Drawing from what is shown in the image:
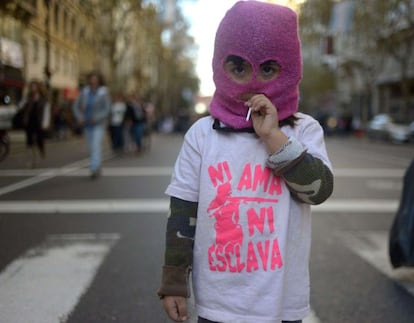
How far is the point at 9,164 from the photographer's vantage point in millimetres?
13023

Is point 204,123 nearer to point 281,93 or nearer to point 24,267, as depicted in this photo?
point 281,93

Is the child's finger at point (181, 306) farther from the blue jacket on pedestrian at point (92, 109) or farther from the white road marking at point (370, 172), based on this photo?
the white road marking at point (370, 172)

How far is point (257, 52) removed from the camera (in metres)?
1.90

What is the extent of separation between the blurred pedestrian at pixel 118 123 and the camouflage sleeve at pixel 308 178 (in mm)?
15599

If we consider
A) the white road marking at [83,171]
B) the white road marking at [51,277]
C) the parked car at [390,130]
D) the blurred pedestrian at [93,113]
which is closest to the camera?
the white road marking at [51,277]

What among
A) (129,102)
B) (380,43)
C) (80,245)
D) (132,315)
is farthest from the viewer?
(380,43)

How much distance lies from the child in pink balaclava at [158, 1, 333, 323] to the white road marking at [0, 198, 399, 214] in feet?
16.8

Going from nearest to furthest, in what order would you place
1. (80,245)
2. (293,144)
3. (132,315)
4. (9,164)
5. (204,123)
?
1. (293,144)
2. (204,123)
3. (132,315)
4. (80,245)
5. (9,164)

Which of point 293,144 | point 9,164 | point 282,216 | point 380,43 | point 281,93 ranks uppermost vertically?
point 380,43

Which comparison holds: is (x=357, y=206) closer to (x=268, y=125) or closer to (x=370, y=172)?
(x=370, y=172)

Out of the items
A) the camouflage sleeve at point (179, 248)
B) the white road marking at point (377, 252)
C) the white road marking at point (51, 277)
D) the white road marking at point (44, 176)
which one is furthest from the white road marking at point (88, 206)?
the camouflage sleeve at point (179, 248)

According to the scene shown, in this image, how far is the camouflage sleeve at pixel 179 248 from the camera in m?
1.93

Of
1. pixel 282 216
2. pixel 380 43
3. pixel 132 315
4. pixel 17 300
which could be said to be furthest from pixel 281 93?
pixel 380 43

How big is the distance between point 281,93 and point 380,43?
3609cm
